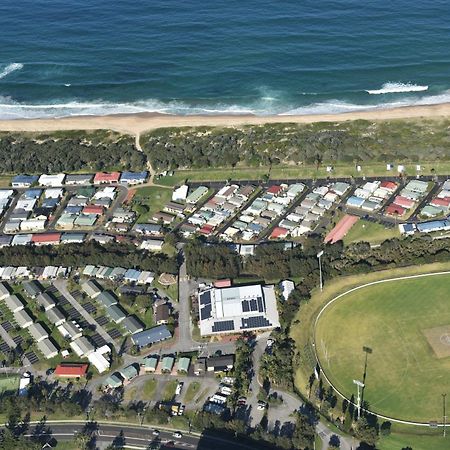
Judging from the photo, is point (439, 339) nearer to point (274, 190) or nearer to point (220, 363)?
point (220, 363)

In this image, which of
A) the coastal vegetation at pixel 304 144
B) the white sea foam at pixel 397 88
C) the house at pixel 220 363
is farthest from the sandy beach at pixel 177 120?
the house at pixel 220 363

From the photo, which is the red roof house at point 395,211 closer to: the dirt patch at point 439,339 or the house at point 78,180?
the dirt patch at point 439,339

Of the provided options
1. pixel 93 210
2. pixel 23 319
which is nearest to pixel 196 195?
pixel 93 210

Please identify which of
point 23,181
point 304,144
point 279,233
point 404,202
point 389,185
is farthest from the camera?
point 304,144

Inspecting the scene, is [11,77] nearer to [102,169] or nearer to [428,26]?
[102,169]

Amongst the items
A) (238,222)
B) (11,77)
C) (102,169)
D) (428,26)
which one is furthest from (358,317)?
(11,77)

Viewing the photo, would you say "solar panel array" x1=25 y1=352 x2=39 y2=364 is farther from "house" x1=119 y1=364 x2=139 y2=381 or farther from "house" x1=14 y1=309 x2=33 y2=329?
"house" x1=119 y1=364 x2=139 y2=381

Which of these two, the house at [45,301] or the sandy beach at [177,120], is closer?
the house at [45,301]
